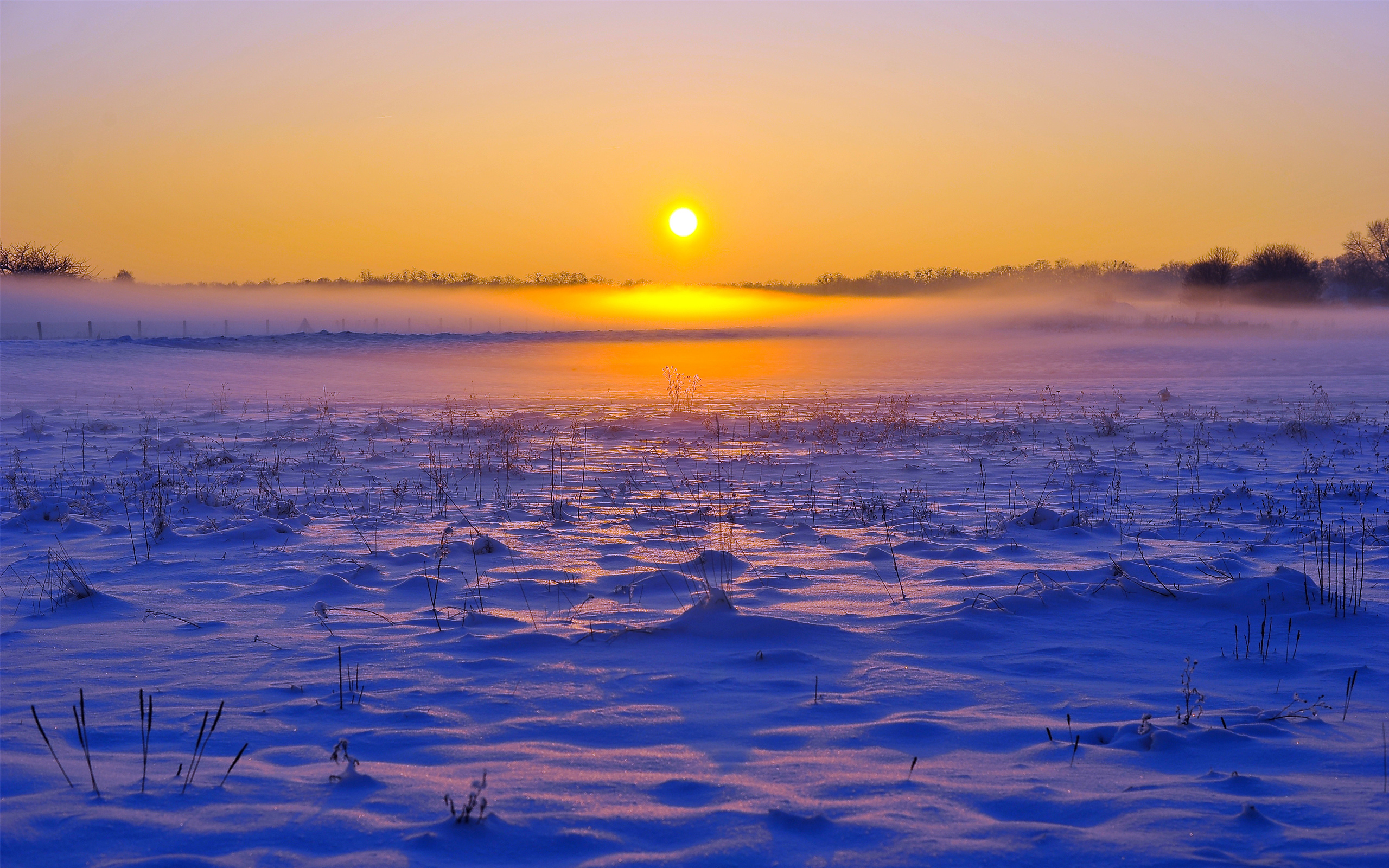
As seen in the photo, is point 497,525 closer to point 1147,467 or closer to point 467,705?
point 467,705

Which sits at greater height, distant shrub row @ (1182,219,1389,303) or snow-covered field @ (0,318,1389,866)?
distant shrub row @ (1182,219,1389,303)

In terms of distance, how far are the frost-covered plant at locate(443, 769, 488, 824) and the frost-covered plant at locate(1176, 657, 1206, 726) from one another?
2999mm

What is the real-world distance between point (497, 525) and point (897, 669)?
487cm

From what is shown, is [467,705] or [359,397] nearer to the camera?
[467,705]

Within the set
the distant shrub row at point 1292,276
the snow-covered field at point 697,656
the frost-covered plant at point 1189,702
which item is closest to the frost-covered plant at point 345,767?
the snow-covered field at point 697,656

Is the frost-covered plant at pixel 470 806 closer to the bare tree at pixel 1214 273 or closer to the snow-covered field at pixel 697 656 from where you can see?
the snow-covered field at pixel 697 656

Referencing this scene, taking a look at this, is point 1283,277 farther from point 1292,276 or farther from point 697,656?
point 697,656

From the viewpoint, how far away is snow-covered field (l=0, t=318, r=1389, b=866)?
314 centimetres

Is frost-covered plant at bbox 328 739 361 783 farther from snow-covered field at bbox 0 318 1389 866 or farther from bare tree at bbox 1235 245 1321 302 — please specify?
bare tree at bbox 1235 245 1321 302

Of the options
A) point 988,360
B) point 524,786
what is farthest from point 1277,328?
point 524,786

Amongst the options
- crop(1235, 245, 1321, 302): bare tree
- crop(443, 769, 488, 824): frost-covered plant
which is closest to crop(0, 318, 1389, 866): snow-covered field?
crop(443, 769, 488, 824): frost-covered plant

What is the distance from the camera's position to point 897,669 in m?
4.74

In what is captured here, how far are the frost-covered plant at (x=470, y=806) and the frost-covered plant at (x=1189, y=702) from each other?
2999 mm

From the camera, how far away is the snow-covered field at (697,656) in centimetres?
314
